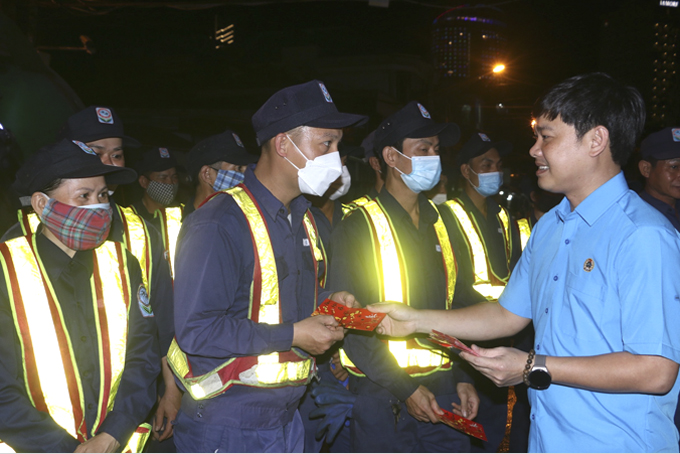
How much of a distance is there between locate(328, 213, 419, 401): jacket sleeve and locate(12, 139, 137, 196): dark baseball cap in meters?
1.46

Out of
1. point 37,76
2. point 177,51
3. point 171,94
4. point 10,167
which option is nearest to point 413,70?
point 177,51

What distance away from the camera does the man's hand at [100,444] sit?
2.36 m

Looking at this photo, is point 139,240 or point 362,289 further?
point 139,240

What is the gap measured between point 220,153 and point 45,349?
2.68 metres

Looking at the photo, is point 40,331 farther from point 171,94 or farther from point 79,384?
point 171,94

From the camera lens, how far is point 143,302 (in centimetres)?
280

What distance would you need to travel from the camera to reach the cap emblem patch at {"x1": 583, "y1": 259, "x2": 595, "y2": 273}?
6.97ft

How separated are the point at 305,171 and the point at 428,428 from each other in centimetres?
187

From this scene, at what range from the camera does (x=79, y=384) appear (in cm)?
243

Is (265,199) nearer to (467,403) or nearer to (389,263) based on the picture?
(389,263)

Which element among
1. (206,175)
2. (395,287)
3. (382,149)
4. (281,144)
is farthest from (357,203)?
(206,175)

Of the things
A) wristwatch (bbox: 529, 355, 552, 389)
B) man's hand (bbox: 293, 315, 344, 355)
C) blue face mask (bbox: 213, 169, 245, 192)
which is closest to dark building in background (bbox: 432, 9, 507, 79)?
blue face mask (bbox: 213, 169, 245, 192)

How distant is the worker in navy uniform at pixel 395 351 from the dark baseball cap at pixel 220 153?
1.66 meters

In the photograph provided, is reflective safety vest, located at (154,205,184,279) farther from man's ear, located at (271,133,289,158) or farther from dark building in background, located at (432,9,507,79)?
dark building in background, located at (432,9,507,79)
